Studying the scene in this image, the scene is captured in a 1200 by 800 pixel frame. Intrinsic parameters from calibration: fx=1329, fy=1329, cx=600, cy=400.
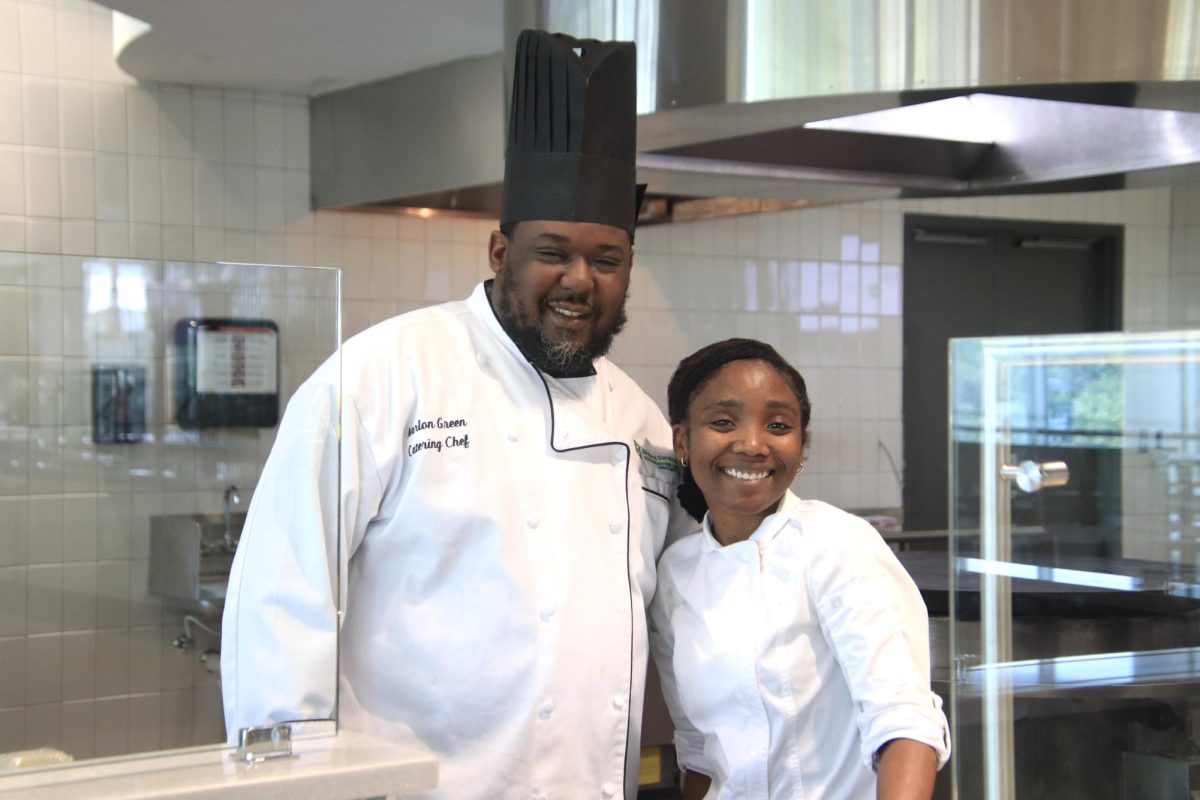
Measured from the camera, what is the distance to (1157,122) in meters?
2.15

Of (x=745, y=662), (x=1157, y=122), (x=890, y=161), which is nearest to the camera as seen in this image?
(x=745, y=662)

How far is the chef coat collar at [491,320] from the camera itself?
1662 mm

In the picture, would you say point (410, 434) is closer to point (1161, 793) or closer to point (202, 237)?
point (1161, 793)

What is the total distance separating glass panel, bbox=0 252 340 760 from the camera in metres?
1.17

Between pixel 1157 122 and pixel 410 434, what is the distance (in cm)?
136

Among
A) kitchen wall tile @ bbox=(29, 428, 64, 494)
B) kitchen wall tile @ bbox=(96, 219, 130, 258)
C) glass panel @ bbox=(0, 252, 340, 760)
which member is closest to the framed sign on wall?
glass panel @ bbox=(0, 252, 340, 760)

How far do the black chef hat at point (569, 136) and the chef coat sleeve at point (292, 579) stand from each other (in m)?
0.42

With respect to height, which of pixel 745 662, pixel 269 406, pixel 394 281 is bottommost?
pixel 745 662

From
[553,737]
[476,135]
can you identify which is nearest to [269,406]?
[553,737]

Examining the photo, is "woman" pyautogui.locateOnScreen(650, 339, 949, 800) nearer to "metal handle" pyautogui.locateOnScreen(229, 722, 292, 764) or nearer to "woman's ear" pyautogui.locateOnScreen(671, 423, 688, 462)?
"woman's ear" pyautogui.locateOnScreen(671, 423, 688, 462)

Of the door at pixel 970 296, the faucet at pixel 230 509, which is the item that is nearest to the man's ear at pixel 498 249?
the faucet at pixel 230 509

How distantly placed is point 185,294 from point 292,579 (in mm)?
333

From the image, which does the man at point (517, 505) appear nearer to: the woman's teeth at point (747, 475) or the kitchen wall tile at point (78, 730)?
the woman's teeth at point (747, 475)

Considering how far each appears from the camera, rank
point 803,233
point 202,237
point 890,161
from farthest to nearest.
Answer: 1. point 803,233
2. point 202,237
3. point 890,161
